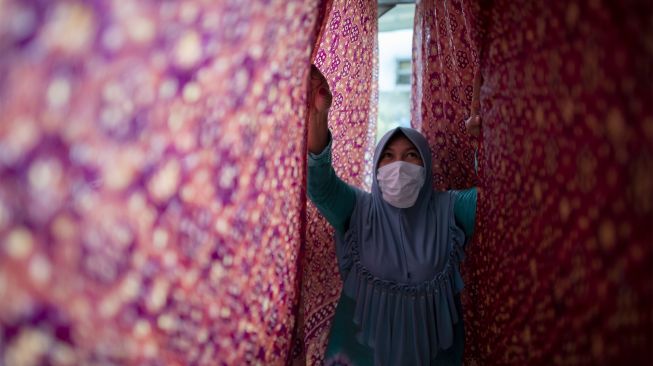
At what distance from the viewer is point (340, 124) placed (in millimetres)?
2049

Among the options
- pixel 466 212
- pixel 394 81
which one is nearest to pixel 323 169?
pixel 466 212

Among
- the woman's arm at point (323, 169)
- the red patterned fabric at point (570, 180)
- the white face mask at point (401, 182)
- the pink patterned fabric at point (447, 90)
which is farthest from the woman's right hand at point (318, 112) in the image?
the pink patterned fabric at point (447, 90)

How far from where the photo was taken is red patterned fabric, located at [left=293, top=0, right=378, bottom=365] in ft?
6.12

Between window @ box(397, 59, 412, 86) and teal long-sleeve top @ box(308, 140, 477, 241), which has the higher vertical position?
window @ box(397, 59, 412, 86)

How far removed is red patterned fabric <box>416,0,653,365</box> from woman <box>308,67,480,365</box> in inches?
21.4

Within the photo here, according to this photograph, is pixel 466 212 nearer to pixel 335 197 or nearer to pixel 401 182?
pixel 401 182

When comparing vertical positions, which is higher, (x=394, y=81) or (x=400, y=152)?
(x=394, y=81)

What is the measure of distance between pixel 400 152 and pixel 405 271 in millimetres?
444

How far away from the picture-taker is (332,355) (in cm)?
165

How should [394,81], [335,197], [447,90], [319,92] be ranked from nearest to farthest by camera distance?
[319,92] < [335,197] < [447,90] < [394,81]

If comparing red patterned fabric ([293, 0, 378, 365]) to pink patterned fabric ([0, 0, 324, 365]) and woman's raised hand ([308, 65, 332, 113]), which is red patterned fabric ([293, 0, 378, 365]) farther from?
pink patterned fabric ([0, 0, 324, 365])

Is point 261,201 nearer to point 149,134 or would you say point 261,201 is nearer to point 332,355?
A: point 149,134

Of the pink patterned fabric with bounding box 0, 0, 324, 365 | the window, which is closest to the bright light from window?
the window

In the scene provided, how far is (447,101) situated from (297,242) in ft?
4.15
